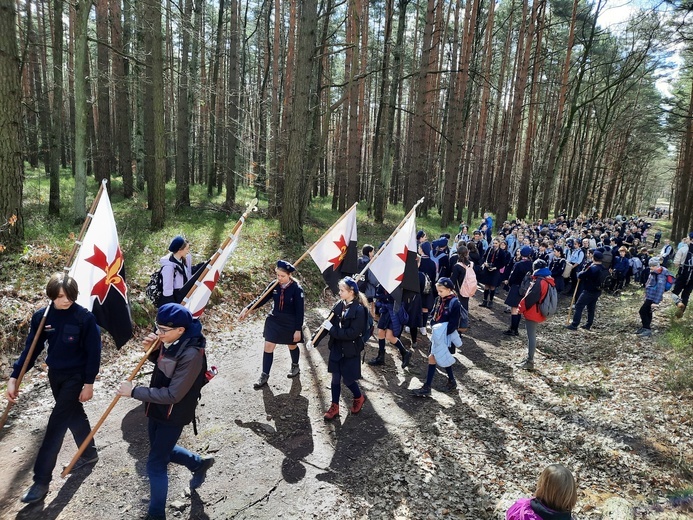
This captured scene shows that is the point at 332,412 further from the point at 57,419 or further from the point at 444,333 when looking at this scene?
the point at 57,419

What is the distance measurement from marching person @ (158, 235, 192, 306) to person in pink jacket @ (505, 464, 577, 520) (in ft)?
16.7

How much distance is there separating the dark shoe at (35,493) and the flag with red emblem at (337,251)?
473 centimetres

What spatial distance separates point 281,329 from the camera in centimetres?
652

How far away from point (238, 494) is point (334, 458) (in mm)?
1258

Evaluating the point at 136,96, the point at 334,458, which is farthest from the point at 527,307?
the point at 136,96

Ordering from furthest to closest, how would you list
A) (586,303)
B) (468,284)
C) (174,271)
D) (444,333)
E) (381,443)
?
(586,303), (468,284), (444,333), (174,271), (381,443)

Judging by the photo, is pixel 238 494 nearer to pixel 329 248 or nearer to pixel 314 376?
pixel 314 376

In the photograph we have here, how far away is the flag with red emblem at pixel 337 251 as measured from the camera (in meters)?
7.62

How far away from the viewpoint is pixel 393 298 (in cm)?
776

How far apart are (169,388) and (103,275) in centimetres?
207

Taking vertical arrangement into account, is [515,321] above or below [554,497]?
below

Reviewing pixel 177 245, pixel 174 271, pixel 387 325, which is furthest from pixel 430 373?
pixel 177 245

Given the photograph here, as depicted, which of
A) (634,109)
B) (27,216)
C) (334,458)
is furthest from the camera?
(634,109)

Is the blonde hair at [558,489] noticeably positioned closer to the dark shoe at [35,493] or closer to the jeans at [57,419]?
the jeans at [57,419]
